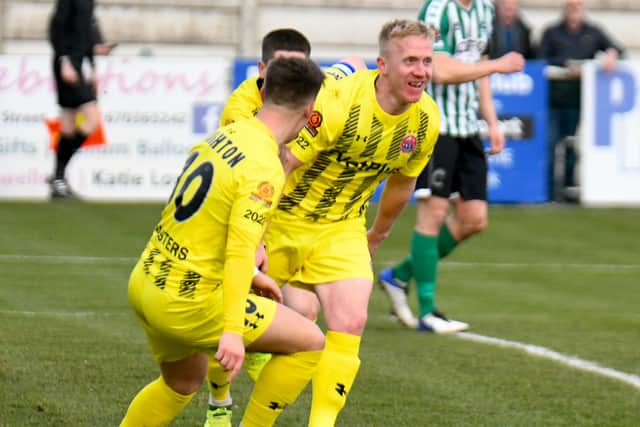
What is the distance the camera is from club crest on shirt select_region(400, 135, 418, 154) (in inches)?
263

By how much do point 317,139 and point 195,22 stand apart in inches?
644

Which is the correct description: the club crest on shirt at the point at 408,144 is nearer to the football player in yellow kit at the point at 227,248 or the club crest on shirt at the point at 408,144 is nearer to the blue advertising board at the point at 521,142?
the football player in yellow kit at the point at 227,248

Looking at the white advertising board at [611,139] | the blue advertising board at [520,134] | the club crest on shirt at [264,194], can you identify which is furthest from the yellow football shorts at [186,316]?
the white advertising board at [611,139]

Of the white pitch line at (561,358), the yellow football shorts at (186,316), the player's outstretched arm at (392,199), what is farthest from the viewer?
the white pitch line at (561,358)

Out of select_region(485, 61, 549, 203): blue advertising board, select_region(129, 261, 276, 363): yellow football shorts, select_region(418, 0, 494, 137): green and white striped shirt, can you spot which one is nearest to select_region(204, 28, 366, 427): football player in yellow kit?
select_region(129, 261, 276, 363): yellow football shorts

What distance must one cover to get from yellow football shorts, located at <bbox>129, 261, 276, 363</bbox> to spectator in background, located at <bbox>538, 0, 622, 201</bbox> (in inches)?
450

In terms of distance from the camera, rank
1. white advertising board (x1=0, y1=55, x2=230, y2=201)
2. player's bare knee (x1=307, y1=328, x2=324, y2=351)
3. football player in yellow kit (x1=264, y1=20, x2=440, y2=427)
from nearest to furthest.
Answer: player's bare knee (x1=307, y1=328, x2=324, y2=351) → football player in yellow kit (x1=264, y1=20, x2=440, y2=427) → white advertising board (x1=0, y1=55, x2=230, y2=201)

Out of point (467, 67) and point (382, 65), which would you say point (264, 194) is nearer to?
point (382, 65)

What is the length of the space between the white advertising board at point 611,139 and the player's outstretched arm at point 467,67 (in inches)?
292

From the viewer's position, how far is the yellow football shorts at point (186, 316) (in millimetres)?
5434

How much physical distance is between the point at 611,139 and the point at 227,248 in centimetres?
1163

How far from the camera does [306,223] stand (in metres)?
6.84

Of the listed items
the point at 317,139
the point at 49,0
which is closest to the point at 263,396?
the point at 317,139

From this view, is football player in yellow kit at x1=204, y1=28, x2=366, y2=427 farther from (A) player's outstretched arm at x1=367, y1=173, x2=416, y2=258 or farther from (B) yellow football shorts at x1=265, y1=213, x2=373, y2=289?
(A) player's outstretched arm at x1=367, y1=173, x2=416, y2=258
